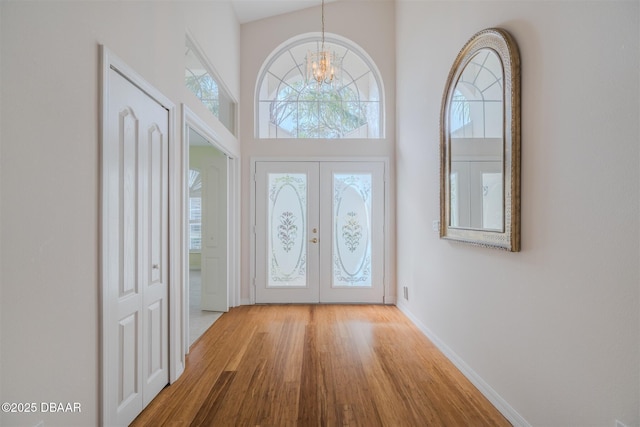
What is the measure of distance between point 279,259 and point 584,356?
3493 millimetres

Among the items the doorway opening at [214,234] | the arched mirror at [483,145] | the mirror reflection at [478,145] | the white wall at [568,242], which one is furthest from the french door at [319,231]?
the white wall at [568,242]

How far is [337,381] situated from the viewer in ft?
7.72

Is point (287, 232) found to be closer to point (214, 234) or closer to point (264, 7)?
point (214, 234)

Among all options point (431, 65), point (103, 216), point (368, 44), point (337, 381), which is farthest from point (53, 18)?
point (368, 44)

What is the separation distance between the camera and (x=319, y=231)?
4.40m

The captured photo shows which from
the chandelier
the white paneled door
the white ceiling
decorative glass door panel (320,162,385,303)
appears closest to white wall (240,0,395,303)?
the white ceiling

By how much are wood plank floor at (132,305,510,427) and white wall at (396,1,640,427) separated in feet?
1.28

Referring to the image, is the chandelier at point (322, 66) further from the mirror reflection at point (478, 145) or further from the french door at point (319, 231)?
the mirror reflection at point (478, 145)

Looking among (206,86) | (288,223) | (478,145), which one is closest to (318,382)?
(478,145)

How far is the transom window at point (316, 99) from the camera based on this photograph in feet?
14.7

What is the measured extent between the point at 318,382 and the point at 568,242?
1843mm

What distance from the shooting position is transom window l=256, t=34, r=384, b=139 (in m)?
4.48

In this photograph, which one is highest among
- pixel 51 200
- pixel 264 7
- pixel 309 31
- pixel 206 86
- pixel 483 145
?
pixel 264 7

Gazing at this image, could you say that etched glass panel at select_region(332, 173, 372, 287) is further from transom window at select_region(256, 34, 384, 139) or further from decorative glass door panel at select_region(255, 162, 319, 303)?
transom window at select_region(256, 34, 384, 139)
